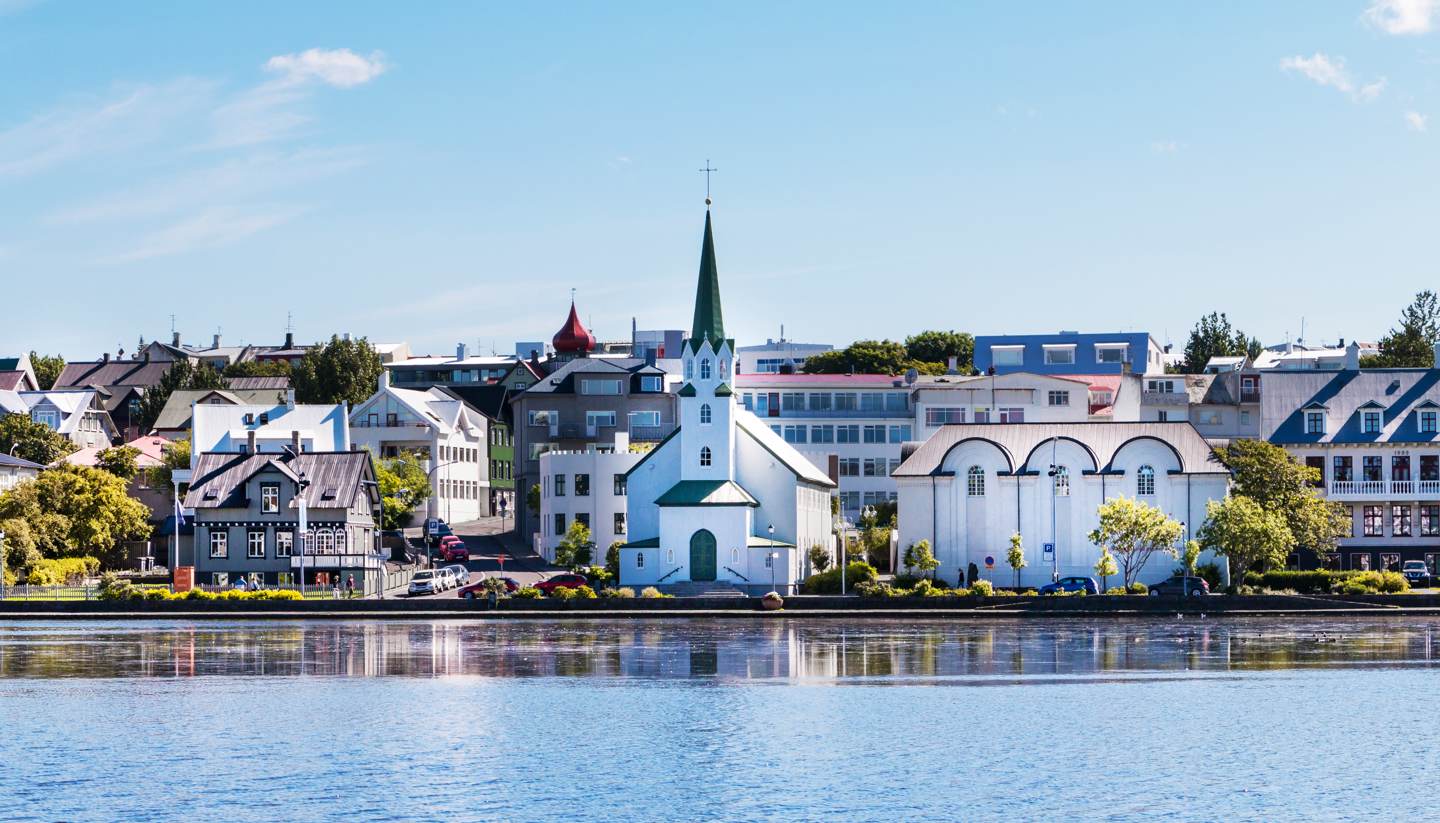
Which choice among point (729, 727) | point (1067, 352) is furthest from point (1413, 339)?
point (729, 727)

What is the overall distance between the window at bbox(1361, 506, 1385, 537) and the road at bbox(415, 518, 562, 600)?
4515 cm

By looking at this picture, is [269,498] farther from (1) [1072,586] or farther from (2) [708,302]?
(1) [1072,586]

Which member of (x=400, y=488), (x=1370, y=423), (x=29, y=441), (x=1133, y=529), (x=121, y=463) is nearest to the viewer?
(x=1133, y=529)

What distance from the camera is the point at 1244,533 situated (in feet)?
322

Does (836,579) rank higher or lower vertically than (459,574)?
lower

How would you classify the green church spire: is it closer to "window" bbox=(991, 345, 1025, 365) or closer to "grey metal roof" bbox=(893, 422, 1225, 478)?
"grey metal roof" bbox=(893, 422, 1225, 478)

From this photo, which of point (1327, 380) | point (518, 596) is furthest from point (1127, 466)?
point (518, 596)

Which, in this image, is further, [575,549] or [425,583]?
[575,549]

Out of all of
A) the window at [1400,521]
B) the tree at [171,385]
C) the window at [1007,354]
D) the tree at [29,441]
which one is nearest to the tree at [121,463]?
the tree at [29,441]

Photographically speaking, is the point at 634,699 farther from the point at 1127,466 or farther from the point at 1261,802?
the point at 1127,466

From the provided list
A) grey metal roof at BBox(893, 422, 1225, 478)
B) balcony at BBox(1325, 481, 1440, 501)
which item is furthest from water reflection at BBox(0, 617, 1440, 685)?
balcony at BBox(1325, 481, 1440, 501)

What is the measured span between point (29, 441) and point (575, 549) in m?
50.3

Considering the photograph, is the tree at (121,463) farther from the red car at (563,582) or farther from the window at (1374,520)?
the window at (1374,520)

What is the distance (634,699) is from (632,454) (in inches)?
2409
